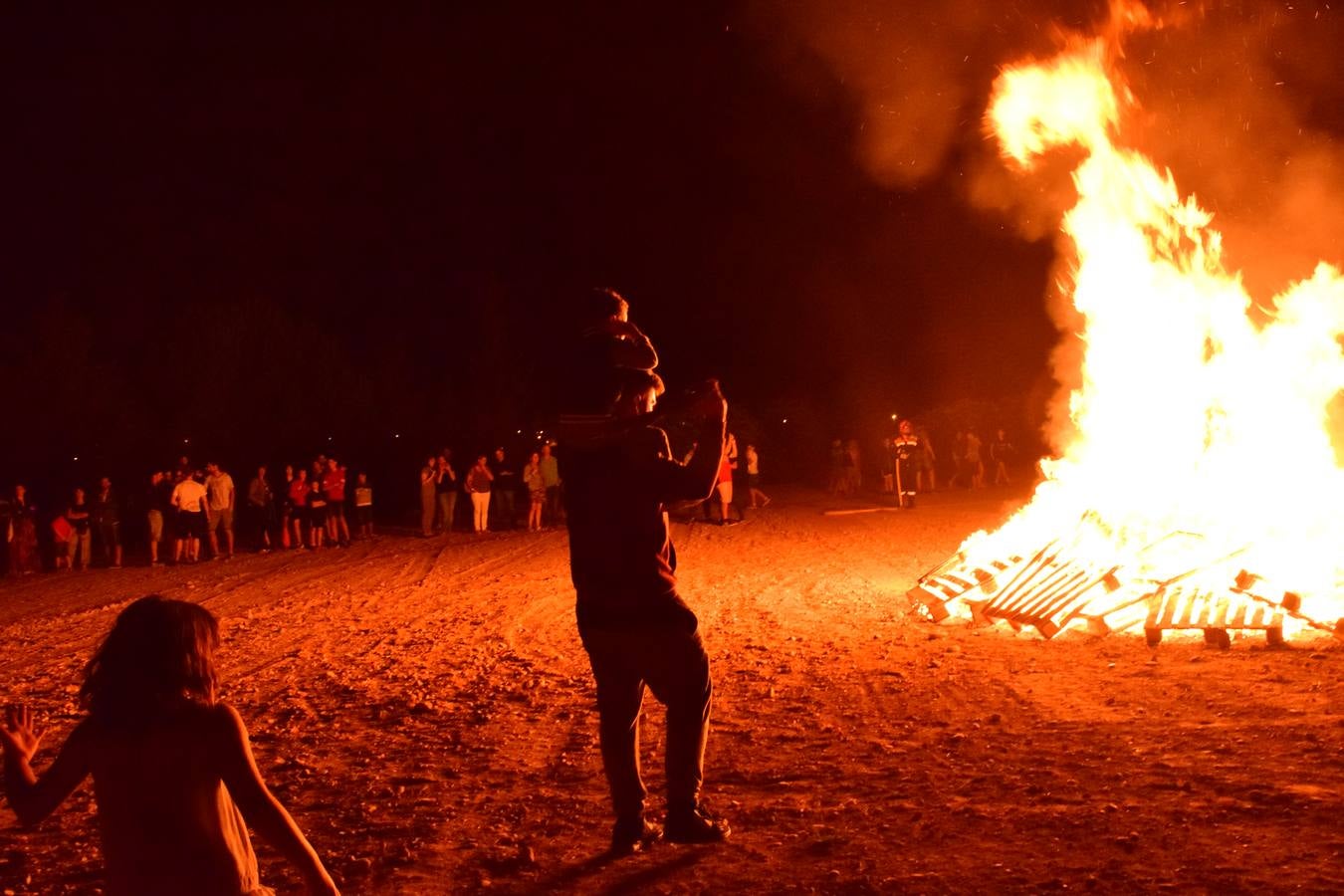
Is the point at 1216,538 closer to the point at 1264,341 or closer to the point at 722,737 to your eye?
the point at 1264,341

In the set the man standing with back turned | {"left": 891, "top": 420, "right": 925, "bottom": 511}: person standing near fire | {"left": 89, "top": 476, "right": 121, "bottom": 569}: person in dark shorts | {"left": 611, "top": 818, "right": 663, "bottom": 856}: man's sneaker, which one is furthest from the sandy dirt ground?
{"left": 891, "top": 420, "right": 925, "bottom": 511}: person standing near fire

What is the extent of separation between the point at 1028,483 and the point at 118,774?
29713mm

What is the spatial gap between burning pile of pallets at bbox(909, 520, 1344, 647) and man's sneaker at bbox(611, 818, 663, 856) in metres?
5.38

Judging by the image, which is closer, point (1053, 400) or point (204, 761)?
point (204, 761)

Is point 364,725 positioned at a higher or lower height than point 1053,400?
lower

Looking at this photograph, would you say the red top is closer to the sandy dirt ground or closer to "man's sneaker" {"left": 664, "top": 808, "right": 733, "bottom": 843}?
the sandy dirt ground

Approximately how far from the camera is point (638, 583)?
428 centimetres

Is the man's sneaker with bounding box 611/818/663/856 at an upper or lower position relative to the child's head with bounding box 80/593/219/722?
lower

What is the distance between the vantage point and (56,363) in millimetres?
26281

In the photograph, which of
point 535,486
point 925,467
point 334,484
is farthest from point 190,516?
point 925,467

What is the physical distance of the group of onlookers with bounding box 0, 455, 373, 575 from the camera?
17.6 m

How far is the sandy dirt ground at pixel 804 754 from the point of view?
432cm

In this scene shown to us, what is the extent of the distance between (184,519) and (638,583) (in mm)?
15433

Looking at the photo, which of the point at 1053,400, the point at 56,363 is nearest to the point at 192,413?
the point at 56,363
